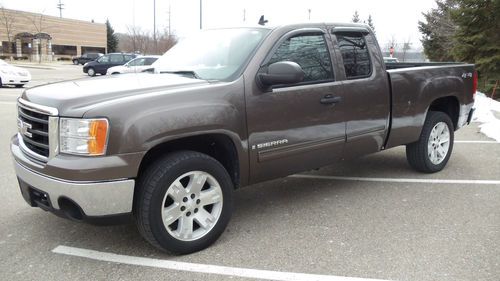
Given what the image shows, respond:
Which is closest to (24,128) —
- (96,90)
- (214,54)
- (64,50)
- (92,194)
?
(96,90)

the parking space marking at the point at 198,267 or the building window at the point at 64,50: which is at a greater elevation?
the building window at the point at 64,50

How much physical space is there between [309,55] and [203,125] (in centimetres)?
146

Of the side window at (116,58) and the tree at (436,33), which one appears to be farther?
the side window at (116,58)

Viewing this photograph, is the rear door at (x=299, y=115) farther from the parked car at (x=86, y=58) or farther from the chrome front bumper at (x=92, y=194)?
the parked car at (x=86, y=58)

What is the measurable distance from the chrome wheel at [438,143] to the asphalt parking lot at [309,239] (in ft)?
1.20

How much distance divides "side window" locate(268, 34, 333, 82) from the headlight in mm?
1709

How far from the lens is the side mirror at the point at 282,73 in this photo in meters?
3.82

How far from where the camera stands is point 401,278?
333cm

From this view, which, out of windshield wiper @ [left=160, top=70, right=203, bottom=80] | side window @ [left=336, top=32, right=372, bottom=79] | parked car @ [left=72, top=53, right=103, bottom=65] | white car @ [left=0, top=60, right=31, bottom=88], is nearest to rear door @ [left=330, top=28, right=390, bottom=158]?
side window @ [left=336, top=32, right=372, bottom=79]

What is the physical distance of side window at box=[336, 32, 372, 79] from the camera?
15.8 feet

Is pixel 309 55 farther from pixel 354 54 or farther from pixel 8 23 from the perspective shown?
pixel 8 23

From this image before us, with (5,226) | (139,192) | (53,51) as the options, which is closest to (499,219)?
(139,192)

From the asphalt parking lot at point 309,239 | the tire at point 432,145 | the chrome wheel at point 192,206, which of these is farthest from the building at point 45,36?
the chrome wheel at point 192,206

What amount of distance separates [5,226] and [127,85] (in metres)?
1.81
